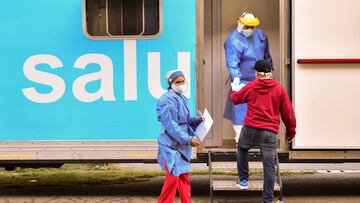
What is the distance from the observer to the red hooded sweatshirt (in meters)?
6.35

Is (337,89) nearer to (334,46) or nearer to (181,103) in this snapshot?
(334,46)

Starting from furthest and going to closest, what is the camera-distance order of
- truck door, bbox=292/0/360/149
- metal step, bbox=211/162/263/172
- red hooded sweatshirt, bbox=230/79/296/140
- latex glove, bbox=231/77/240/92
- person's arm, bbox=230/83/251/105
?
latex glove, bbox=231/77/240/92 < metal step, bbox=211/162/263/172 < truck door, bbox=292/0/360/149 < person's arm, bbox=230/83/251/105 < red hooded sweatshirt, bbox=230/79/296/140

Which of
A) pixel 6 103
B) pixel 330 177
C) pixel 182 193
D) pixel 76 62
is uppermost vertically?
pixel 76 62

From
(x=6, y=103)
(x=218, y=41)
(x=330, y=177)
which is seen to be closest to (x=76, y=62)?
(x=6, y=103)

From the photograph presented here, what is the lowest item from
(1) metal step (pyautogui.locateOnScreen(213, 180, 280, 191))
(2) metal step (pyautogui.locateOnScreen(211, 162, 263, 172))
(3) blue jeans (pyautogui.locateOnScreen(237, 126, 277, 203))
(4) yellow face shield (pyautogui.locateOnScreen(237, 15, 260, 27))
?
(1) metal step (pyautogui.locateOnScreen(213, 180, 280, 191))

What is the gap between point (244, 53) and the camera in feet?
25.0

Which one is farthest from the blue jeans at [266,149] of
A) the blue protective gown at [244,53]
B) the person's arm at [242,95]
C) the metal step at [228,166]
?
the blue protective gown at [244,53]

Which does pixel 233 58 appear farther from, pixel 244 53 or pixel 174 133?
pixel 174 133

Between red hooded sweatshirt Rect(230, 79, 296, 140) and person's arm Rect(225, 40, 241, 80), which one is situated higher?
person's arm Rect(225, 40, 241, 80)

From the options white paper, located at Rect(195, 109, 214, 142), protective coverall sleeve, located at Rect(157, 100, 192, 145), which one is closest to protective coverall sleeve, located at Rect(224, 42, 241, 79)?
white paper, located at Rect(195, 109, 214, 142)

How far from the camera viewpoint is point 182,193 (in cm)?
591

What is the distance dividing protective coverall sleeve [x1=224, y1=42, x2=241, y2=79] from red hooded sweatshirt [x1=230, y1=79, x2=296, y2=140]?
41.1 inches

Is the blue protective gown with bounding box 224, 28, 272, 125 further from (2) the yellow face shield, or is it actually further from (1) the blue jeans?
(1) the blue jeans

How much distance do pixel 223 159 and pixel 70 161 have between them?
172 cm
